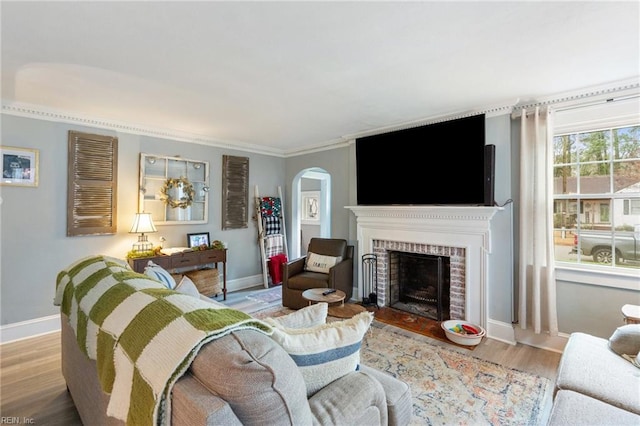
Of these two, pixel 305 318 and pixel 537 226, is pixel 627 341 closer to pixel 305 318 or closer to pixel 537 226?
pixel 537 226

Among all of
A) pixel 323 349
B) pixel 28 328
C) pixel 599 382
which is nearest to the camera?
pixel 323 349

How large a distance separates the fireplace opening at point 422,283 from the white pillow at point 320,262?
81 cm

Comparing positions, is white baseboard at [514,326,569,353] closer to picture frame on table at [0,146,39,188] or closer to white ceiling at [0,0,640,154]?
white ceiling at [0,0,640,154]

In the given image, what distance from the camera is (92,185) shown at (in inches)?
141

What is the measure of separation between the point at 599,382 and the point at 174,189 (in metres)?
4.62

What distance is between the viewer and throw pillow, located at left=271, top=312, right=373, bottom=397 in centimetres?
110

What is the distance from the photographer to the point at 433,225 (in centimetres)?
362

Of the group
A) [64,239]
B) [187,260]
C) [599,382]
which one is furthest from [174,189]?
[599,382]

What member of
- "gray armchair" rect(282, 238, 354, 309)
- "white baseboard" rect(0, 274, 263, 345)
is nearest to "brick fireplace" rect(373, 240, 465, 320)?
"gray armchair" rect(282, 238, 354, 309)

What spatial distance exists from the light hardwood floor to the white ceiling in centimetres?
248

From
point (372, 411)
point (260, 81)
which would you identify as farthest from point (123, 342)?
point (260, 81)

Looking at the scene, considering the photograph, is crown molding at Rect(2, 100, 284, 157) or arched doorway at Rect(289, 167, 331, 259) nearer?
crown molding at Rect(2, 100, 284, 157)

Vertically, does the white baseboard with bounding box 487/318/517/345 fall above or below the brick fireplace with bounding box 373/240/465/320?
below

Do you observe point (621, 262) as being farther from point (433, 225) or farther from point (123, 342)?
point (123, 342)
